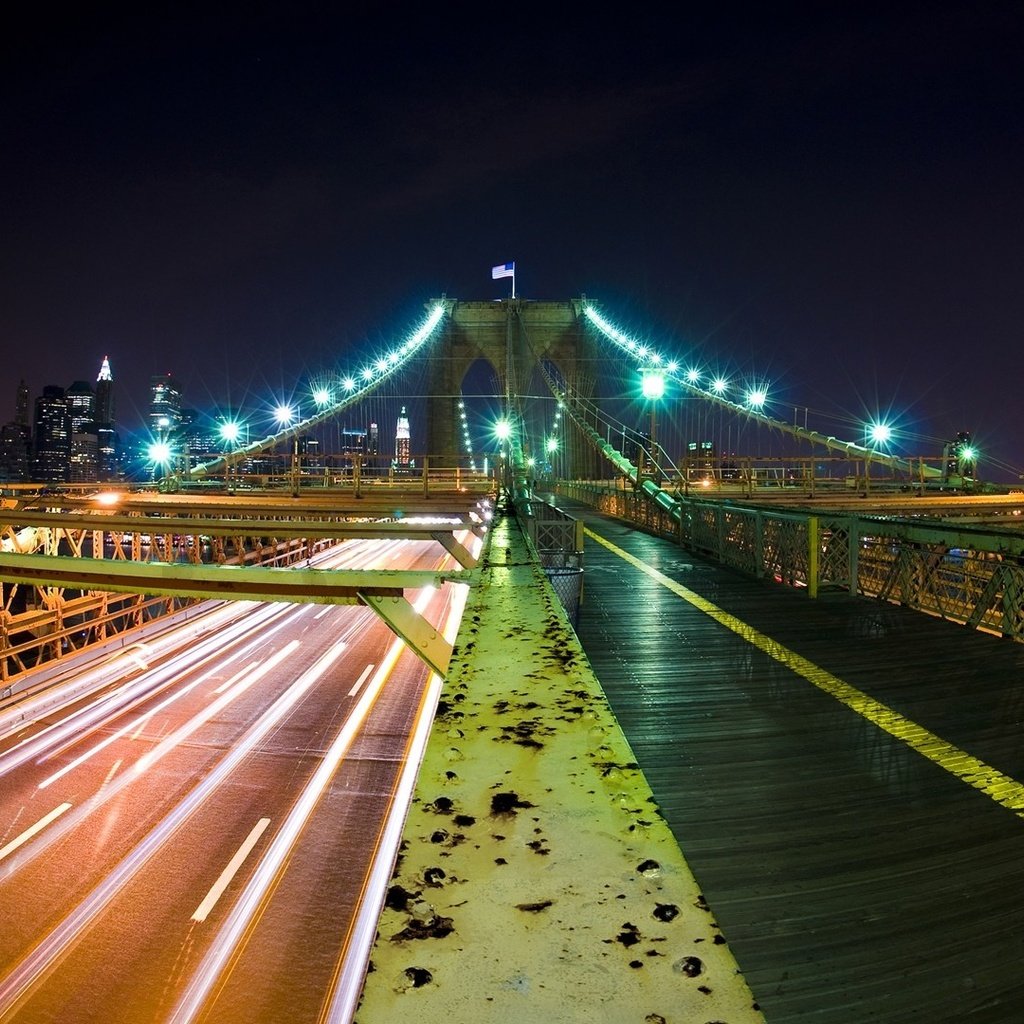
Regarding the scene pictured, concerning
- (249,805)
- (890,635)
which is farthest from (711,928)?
(249,805)

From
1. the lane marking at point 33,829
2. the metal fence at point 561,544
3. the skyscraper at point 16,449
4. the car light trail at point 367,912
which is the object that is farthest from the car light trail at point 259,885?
the skyscraper at point 16,449

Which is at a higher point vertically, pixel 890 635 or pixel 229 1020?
pixel 890 635

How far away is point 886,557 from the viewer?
9.94 meters

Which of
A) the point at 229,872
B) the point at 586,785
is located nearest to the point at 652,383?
the point at 229,872

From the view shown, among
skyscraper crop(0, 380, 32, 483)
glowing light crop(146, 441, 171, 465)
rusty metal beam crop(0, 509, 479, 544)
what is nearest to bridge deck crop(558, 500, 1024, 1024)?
rusty metal beam crop(0, 509, 479, 544)

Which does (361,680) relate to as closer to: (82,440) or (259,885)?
(259,885)

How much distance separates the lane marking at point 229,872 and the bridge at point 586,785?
10 cm

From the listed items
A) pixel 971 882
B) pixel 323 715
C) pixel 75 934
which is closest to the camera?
pixel 971 882

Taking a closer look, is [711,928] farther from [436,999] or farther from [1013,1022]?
[1013,1022]

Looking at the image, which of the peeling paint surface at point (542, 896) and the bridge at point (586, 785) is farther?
the bridge at point (586, 785)

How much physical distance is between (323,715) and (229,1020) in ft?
23.1

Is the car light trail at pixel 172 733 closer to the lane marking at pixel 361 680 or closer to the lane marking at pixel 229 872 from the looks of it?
the lane marking at pixel 361 680

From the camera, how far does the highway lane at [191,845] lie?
19.0ft

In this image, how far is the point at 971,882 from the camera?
261 centimetres
